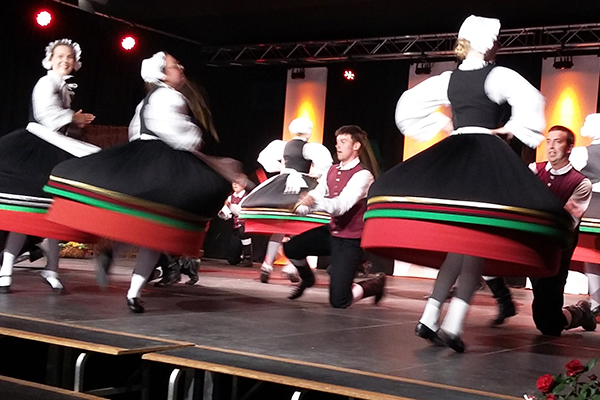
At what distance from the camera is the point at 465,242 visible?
3.05 m

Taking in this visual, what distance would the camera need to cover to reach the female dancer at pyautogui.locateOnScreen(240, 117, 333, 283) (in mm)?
6793

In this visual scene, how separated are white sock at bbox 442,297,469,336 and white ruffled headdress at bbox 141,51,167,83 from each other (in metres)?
1.79

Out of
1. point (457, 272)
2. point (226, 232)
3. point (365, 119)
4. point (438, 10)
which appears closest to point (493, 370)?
point (457, 272)

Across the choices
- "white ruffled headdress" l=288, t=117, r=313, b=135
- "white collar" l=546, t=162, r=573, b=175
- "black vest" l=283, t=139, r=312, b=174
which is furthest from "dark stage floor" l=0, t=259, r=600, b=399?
"white ruffled headdress" l=288, t=117, r=313, b=135

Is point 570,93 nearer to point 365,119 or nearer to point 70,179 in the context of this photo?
point 365,119

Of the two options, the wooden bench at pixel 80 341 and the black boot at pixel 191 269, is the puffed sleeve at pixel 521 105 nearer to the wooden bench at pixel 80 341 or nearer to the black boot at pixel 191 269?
the wooden bench at pixel 80 341

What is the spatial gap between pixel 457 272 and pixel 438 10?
19.1 ft

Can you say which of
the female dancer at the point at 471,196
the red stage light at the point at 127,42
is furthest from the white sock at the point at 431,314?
the red stage light at the point at 127,42

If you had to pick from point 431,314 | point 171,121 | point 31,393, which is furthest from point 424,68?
point 31,393

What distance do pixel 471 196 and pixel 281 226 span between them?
3.91 m

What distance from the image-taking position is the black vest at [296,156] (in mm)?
6988

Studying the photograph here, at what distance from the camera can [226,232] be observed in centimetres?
1208

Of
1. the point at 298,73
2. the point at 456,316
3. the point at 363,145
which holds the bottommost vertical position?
the point at 456,316

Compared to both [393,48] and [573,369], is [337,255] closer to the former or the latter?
[573,369]
